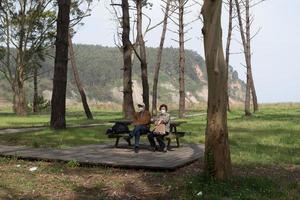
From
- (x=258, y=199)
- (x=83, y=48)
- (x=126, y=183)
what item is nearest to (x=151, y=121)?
(x=126, y=183)

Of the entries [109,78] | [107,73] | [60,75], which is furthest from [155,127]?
[107,73]

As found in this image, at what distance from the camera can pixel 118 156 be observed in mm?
13398

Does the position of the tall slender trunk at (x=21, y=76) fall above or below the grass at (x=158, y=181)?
above

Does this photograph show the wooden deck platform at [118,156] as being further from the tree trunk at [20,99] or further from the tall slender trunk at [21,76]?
the tall slender trunk at [21,76]

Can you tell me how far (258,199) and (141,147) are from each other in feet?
23.2

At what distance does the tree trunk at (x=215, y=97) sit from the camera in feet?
31.8

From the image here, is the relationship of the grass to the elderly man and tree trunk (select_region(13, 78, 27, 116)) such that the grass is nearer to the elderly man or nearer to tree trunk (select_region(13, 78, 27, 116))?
the elderly man

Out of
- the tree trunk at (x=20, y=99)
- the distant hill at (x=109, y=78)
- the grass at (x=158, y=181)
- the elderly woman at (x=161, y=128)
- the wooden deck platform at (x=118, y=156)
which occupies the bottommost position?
the grass at (x=158, y=181)

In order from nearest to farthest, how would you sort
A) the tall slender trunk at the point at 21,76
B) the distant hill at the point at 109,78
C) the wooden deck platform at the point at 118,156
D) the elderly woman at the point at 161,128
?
the wooden deck platform at the point at 118,156 < the elderly woman at the point at 161,128 < the tall slender trunk at the point at 21,76 < the distant hill at the point at 109,78

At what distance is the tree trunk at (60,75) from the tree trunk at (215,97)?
12953 mm

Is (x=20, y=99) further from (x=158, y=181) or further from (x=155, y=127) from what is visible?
(x=158, y=181)

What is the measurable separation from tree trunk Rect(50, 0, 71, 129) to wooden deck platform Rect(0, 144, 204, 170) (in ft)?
20.2

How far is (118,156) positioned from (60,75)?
9.36 metres

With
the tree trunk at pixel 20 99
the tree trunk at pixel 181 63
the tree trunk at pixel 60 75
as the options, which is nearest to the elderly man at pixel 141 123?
the tree trunk at pixel 60 75
